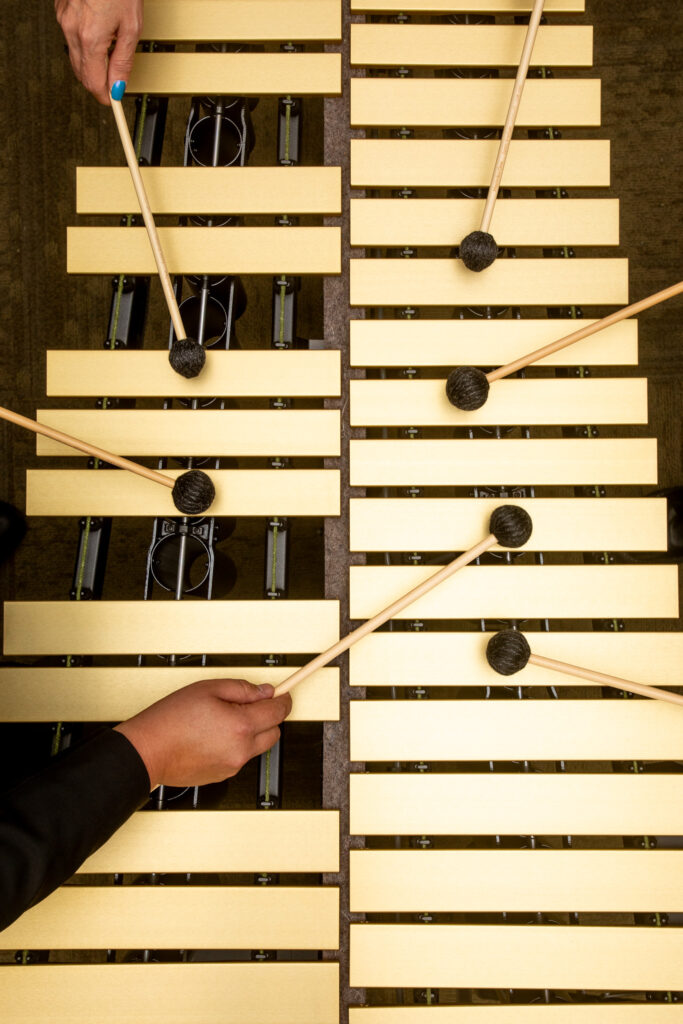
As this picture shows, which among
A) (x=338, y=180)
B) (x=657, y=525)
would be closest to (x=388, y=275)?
(x=338, y=180)

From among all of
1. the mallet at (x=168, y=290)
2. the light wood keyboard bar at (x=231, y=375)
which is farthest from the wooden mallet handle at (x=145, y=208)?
the light wood keyboard bar at (x=231, y=375)

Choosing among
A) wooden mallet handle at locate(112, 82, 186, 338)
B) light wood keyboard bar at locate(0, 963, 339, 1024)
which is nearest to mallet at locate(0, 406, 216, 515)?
wooden mallet handle at locate(112, 82, 186, 338)

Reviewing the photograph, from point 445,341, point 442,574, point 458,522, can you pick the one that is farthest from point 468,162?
point 442,574

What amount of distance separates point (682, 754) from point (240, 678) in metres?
1.10

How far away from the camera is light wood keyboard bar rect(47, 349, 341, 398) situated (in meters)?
1.78

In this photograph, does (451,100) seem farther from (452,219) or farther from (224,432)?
(224,432)

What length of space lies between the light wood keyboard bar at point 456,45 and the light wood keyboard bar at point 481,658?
4.81 ft

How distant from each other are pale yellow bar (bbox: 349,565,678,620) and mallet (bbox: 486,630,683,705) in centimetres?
9

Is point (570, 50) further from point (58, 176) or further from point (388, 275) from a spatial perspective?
point (58, 176)

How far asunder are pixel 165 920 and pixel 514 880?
832 mm

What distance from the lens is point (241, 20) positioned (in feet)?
5.99

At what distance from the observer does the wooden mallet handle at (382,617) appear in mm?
1668

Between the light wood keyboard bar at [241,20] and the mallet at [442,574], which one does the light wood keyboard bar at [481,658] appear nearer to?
the mallet at [442,574]

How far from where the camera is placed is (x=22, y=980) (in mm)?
1656
